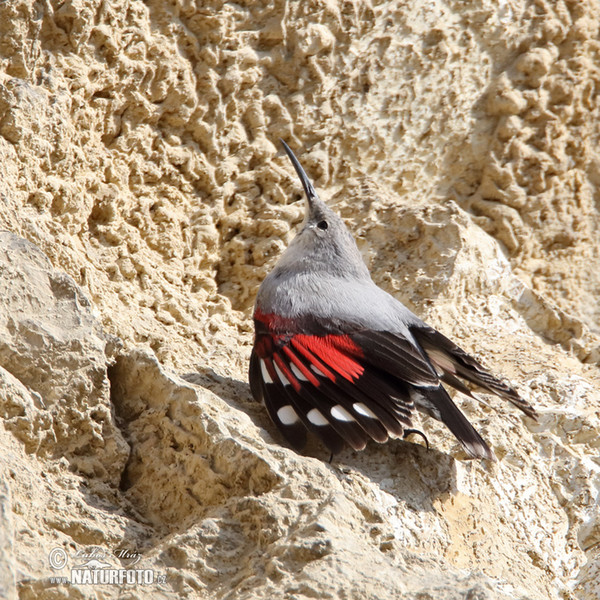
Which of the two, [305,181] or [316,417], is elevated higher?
[305,181]

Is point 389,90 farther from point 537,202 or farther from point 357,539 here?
point 357,539

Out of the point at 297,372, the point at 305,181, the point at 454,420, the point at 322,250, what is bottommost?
the point at 454,420

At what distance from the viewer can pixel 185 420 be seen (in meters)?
2.39

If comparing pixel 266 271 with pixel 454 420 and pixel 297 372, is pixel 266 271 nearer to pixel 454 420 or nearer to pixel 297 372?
pixel 297 372

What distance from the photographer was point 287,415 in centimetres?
256

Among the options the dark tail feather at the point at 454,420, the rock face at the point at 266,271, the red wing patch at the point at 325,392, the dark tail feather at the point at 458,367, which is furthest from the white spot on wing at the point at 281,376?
the dark tail feather at the point at 458,367

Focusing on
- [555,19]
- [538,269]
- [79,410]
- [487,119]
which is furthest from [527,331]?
[79,410]

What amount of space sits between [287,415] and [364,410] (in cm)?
23

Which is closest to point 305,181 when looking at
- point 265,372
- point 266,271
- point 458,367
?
point 266,271

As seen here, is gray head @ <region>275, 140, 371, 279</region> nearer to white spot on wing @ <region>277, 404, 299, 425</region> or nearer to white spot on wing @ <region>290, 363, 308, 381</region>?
white spot on wing @ <region>290, 363, 308, 381</region>

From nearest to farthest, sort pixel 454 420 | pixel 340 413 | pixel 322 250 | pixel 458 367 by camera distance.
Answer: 1. pixel 340 413
2. pixel 454 420
3. pixel 458 367
4. pixel 322 250

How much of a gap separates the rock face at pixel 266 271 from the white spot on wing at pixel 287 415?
72 millimetres

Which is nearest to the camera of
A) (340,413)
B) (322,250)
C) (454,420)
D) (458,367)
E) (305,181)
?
(340,413)

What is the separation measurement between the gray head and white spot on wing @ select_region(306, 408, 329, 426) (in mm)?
834
